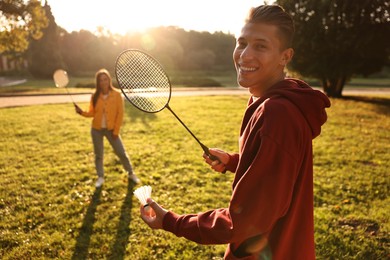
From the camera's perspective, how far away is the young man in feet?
4.39

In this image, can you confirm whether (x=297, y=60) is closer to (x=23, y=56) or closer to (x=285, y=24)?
(x=285, y=24)

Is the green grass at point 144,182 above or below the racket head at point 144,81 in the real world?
below

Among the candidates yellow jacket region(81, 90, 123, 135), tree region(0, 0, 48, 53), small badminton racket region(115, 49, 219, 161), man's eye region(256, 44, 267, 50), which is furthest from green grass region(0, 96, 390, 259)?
tree region(0, 0, 48, 53)

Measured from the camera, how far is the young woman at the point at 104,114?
6285 mm

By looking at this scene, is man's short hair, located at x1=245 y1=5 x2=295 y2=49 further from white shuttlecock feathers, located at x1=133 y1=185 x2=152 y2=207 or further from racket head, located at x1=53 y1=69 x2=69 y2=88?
racket head, located at x1=53 y1=69 x2=69 y2=88

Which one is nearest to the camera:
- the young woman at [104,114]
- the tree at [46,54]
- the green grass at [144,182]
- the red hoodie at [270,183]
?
the red hoodie at [270,183]

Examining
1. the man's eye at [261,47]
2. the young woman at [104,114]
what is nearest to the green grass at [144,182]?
the young woman at [104,114]

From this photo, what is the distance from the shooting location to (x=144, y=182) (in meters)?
6.76

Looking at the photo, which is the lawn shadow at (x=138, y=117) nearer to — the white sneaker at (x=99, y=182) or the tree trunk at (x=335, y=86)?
the white sneaker at (x=99, y=182)

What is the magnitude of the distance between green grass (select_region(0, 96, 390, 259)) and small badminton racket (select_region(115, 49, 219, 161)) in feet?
8.08

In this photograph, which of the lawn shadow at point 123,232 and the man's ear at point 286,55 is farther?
the lawn shadow at point 123,232

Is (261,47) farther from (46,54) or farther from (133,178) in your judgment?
(46,54)

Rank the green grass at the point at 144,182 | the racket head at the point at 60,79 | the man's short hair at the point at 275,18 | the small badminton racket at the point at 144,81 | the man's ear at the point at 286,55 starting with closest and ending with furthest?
the man's short hair at the point at 275,18 < the man's ear at the point at 286,55 < the small badminton racket at the point at 144,81 < the green grass at the point at 144,182 < the racket head at the point at 60,79

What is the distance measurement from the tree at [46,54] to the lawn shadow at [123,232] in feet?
139
